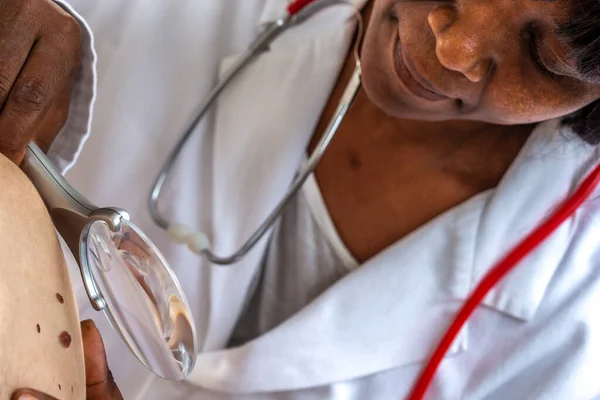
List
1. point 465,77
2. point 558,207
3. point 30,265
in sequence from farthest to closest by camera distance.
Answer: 1. point 558,207
2. point 465,77
3. point 30,265

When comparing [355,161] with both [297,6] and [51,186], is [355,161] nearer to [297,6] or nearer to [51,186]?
[297,6]

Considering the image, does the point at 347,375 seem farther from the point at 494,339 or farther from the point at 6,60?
the point at 6,60

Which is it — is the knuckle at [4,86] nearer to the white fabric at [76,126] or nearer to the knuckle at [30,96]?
the knuckle at [30,96]

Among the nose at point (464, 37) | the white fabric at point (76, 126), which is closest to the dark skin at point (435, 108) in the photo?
the nose at point (464, 37)

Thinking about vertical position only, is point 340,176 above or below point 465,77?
below

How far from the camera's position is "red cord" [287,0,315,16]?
2.27ft

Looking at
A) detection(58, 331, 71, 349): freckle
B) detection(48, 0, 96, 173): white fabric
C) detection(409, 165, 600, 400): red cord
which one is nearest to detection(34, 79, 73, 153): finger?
detection(48, 0, 96, 173): white fabric

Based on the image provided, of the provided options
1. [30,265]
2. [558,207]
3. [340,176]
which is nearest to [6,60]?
[30,265]

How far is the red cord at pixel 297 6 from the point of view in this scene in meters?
0.69

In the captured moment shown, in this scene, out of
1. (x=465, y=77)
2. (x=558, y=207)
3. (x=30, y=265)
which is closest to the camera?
(x=30, y=265)

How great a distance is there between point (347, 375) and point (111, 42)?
0.48 m

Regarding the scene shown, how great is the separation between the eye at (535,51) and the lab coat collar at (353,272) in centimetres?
16

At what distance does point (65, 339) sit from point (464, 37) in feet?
1.28

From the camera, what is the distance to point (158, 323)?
42cm
